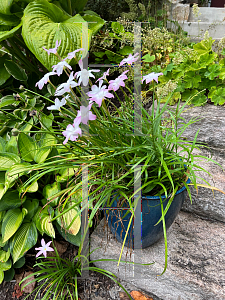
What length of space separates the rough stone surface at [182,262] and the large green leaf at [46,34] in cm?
87

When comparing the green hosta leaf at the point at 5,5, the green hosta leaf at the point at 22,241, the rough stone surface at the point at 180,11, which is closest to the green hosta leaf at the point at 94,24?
the green hosta leaf at the point at 5,5

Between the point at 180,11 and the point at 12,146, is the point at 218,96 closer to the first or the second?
the point at 12,146

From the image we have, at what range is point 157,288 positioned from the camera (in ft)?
3.07

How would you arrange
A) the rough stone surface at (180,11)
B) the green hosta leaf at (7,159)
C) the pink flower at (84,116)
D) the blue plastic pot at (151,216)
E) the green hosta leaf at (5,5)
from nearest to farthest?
the pink flower at (84,116), the blue plastic pot at (151,216), the green hosta leaf at (7,159), the green hosta leaf at (5,5), the rough stone surface at (180,11)

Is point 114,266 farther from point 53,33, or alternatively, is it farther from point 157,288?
point 53,33

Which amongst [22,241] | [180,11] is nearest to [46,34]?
[22,241]

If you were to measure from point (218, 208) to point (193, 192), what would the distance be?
0.14 metres

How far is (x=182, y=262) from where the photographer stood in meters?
0.96

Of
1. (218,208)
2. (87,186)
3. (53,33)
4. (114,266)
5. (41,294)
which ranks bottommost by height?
(41,294)

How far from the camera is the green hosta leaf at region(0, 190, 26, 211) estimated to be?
3.54 ft

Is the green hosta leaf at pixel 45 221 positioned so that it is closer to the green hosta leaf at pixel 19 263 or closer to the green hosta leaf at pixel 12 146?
the green hosta leaf at pixel 19 263

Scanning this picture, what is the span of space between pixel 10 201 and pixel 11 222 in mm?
95

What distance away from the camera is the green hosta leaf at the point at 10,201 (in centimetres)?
108

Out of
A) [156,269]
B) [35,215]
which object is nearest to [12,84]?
[35,215]
